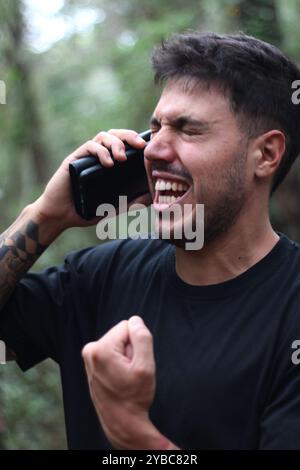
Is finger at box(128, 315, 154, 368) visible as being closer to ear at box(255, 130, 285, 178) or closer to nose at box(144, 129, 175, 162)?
nose at box(144, 129, 175, 162)

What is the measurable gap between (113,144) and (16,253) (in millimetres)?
636

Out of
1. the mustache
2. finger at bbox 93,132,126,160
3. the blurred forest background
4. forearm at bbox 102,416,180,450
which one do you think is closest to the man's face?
the mustache

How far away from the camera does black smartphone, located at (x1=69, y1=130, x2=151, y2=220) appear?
281cm

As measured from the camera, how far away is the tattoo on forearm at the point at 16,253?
2.84 m

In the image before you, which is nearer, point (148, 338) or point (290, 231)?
point (148, 338)

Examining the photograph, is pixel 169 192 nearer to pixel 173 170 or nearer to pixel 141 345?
pixel 173 170

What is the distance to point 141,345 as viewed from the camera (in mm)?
2045

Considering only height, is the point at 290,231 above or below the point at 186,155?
below

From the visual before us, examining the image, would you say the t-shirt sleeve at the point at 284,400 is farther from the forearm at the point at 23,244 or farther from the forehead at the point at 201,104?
the forearm at the point at 23,244

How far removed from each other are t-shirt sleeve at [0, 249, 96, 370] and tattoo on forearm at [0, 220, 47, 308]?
0.06 metres

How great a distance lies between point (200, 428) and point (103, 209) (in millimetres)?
1071
